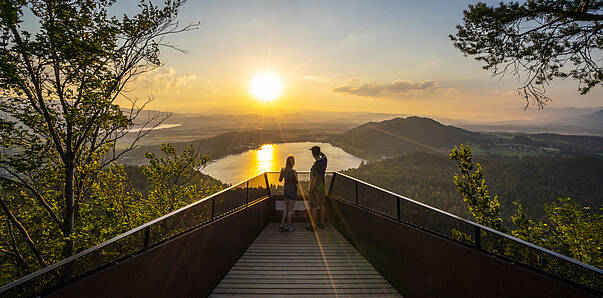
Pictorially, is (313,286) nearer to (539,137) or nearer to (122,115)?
(122,115)

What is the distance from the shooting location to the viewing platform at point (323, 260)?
1.89m

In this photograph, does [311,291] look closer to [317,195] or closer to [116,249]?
[116,249]

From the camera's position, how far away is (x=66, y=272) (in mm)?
1772

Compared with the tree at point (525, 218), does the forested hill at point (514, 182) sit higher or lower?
lower

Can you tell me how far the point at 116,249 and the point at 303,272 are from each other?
2504 mm

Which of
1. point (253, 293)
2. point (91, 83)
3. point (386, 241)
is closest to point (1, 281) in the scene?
point (91, 83)

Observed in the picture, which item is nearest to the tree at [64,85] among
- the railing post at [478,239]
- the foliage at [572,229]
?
the railing post at [478,239]

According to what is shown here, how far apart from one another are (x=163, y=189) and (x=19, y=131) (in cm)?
1141

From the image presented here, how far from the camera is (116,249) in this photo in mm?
3051

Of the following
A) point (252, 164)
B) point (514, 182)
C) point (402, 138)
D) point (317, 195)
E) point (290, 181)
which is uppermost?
point (290, 181)

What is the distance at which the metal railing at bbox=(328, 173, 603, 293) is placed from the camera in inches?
70.2

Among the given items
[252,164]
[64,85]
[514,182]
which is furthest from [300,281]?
[252,164]

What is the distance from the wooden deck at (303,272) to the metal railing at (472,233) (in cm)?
93

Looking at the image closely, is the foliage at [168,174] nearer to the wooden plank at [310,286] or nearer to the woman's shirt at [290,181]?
the woman's shirt at [290,181]
